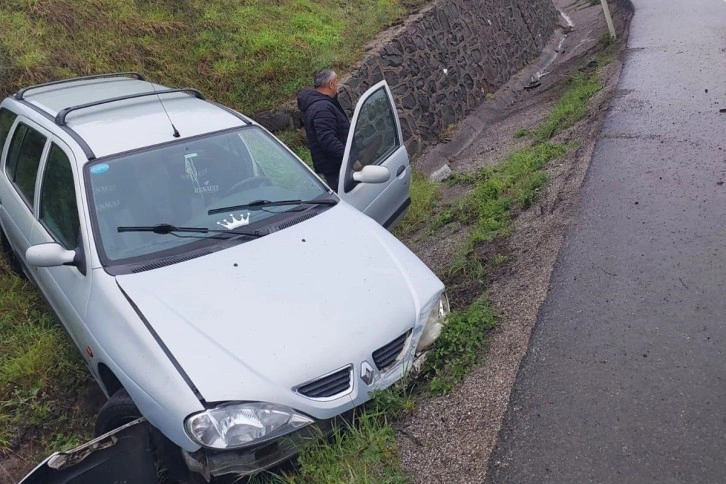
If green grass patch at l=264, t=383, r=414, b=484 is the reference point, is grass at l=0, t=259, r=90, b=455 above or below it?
above

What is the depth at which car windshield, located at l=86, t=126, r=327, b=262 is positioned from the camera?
14.1 feet

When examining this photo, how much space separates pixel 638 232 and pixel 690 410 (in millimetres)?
2184

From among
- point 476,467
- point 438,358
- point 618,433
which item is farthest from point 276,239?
point 618,433

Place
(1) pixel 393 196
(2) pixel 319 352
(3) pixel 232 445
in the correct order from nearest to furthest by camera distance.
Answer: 1. (3) pixel 232 445
2. (2) pixel 319 352
3. (1) pixel 393 196

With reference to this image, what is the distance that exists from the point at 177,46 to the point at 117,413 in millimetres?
7408

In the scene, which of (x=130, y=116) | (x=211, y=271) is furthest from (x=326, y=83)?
(x=211, y=271)

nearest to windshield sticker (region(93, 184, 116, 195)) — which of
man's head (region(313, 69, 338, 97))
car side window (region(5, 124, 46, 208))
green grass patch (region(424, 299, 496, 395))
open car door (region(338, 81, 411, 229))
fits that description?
car side window (region(5, 124, 46, 208))

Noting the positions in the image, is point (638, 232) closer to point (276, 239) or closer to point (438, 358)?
point (438, 358)

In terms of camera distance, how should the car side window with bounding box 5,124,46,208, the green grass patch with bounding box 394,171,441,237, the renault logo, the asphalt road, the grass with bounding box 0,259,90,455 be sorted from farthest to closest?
the green grass patch with bounding box 394,171,441,237 → the car side window with bounding box 5,124,46,208 → the grass with bounding box 0,259,90,455 → the renault logo → the asphalt road

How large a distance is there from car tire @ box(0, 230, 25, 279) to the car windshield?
2.25 metres

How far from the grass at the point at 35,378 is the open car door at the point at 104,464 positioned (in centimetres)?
135

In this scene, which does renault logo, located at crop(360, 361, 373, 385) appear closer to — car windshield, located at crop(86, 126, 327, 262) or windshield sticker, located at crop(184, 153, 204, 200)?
car windshield, located at crop(86, 126, 327, 262)

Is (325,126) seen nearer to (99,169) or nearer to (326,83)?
(326,83)

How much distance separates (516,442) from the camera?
11.2 feet
